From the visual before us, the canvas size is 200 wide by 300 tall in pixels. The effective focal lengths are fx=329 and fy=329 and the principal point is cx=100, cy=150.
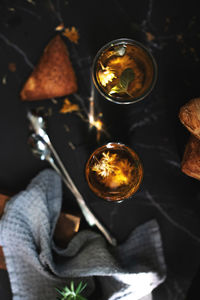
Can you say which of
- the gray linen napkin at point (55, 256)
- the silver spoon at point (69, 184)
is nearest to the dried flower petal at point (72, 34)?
the silver spoon at point (69, 184)

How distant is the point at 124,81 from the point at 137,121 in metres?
0.19

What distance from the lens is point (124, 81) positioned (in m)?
0.88

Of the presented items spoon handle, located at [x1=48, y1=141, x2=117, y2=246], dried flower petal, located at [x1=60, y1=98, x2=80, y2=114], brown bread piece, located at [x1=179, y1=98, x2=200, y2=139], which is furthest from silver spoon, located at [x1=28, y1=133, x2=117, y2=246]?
brown bread piece, located at [x1=179, y1=98, x2=200, y2=139]

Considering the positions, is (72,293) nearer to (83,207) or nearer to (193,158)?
(83,207)

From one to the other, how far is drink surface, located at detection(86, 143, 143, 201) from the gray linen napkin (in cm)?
16

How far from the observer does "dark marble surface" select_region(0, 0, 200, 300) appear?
1.02 meters

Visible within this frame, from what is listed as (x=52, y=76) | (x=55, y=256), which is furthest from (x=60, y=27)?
(x=55, y=256)

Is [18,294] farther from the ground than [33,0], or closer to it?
closer to it

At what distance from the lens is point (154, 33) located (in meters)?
1.03

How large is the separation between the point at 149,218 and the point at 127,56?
0.49 meters

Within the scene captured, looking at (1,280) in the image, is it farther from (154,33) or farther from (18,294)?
(154,33)

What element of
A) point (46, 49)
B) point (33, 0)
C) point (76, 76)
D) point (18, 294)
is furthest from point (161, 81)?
point (18, 294)

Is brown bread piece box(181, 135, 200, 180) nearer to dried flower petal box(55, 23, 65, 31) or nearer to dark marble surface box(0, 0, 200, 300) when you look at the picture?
dark marble surface box(0, 0, 200, 300)

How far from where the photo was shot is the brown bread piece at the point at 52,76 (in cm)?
102
